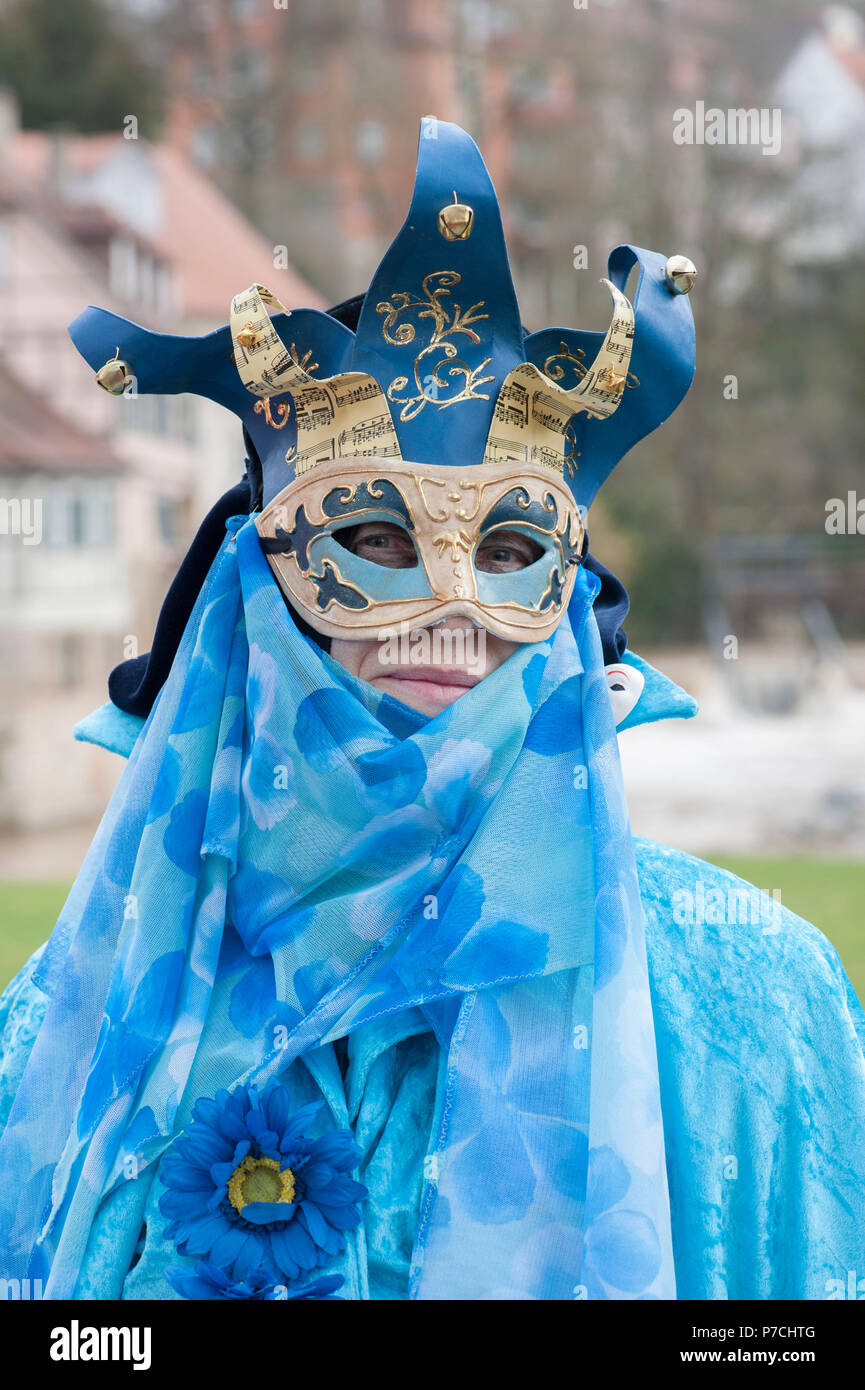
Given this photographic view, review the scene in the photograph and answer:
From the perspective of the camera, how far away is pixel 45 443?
21.2 meters

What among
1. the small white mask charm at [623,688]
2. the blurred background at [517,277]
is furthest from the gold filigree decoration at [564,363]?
the blurred background at [517,277]

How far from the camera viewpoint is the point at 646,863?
2521 millimetres

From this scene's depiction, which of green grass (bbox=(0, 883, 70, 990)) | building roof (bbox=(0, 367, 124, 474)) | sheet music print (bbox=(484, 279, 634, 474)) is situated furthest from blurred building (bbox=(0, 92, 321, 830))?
sheet music print (bbox=(484, 279, 634, 474))

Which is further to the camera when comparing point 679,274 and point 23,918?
point 23,918

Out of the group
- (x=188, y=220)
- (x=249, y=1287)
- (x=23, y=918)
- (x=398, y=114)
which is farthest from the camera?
(x=398, y=114)

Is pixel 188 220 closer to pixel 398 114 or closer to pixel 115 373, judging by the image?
pixel 398 114

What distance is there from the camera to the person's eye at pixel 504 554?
2451 mm

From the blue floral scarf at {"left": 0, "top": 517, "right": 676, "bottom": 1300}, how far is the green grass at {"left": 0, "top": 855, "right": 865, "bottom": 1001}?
31.2 ft

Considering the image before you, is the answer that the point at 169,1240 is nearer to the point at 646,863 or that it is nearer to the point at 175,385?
the point at 646,863

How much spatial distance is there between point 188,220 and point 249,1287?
23.3m

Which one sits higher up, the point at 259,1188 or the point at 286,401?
the point at 286,401

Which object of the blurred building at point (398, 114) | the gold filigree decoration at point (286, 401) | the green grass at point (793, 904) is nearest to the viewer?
the gold filigree decoration at point (286, 401)

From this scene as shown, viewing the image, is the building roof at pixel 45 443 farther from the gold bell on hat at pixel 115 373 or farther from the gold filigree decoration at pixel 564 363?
the gold filigree decoration at pixel 564 363

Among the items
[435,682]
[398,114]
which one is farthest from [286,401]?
[398,114]
